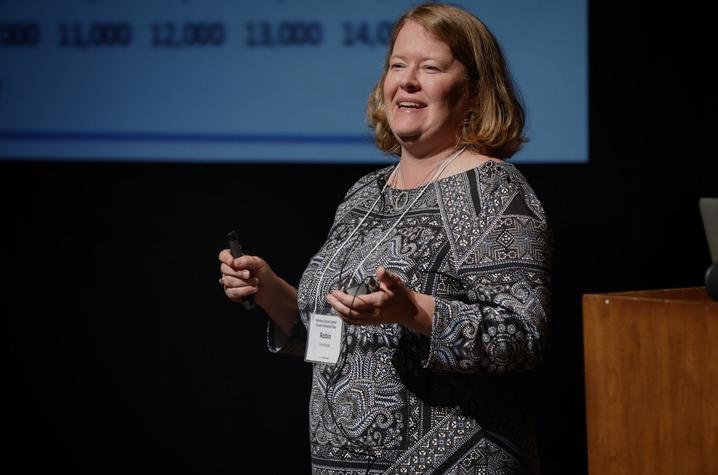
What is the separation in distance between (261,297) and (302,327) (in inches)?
4.8

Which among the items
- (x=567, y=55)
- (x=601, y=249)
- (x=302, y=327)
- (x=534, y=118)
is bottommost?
(x=302, y=327)

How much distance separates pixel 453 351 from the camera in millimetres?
1709

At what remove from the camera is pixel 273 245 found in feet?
11.2

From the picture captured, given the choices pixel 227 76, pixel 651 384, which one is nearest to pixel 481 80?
pixel 651 384

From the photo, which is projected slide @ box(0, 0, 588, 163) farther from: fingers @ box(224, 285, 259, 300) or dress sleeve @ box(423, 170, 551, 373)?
dress sleeve @ box(423, 170, 551, 373)

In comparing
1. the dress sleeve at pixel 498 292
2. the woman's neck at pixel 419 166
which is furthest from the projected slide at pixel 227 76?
the dress sleeve at pixel 498 292

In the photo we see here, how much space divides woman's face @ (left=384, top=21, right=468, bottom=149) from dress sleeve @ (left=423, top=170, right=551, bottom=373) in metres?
0.17

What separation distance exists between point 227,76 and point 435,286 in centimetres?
169

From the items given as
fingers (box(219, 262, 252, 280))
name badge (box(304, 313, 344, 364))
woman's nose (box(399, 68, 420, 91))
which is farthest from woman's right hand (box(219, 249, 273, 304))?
woman's nose (box(399, 68, 420, 91))

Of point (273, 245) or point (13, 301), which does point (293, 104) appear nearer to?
point (273, 245)

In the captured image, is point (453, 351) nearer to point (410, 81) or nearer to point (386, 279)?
point (386, 279)

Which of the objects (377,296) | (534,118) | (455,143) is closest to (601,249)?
(534,118)

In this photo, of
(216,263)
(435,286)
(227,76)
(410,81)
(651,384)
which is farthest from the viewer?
(216,263)

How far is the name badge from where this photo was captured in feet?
6.12
